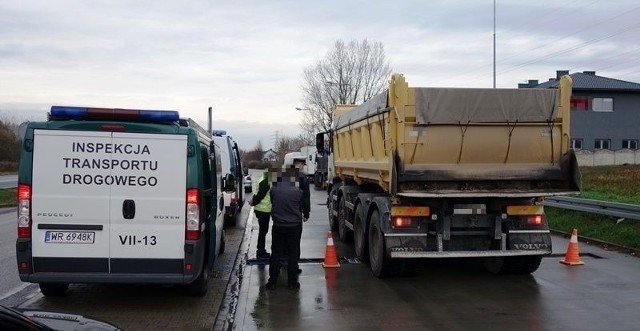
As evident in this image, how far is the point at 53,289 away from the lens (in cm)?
759

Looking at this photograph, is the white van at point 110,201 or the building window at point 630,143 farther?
the building window at point 630,143

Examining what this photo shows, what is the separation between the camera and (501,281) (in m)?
9.02

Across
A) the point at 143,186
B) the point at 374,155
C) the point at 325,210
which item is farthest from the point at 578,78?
the point at 143,186

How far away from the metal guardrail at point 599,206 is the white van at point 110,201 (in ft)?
31.2

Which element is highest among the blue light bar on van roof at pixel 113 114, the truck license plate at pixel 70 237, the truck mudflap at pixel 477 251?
the blue light bar on van roof at pixel 113 114

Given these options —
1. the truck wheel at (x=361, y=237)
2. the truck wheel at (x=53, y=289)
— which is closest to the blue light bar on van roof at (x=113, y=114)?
the truck wheel at (x=53, y=289)

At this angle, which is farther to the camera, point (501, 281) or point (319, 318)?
point (501, 281)

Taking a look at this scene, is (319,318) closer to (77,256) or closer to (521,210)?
(77,256)

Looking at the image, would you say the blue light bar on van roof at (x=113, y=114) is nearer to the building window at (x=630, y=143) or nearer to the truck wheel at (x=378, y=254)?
the truck wheel at (x=378, y=254)

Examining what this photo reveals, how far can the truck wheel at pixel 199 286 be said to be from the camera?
7.50 m

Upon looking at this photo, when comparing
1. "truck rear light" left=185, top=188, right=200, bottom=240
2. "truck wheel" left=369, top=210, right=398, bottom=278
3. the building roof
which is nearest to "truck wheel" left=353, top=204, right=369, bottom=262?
"truck wheel" left=369, top=210, right=398, bottom=278

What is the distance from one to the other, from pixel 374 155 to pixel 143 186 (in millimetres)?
4171

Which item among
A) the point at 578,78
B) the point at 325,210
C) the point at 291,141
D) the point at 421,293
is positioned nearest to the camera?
the point at 421,293

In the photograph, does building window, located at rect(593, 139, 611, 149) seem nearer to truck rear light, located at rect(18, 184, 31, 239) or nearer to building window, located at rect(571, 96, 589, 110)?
building window, located at rect(571, 96, 589, 110)
